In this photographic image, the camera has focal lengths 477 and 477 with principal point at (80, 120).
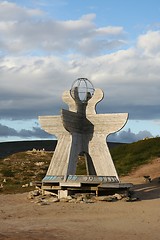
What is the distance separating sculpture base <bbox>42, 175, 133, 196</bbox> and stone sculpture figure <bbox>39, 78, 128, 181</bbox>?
0.54 metres

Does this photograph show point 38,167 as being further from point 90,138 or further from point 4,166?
point 90,138

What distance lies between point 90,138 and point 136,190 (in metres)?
4.10

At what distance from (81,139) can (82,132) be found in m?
0.42

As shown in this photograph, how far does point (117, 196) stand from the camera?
78.6ft

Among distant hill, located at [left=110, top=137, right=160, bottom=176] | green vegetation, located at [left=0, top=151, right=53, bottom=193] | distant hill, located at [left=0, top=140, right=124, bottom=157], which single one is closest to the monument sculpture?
green vegetation, located at [left=0, top=151, right=53, bottom=193]

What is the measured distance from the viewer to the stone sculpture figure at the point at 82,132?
85.5ft

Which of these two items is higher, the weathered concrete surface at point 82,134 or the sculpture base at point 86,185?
the weathered concrete surface at point 82,134

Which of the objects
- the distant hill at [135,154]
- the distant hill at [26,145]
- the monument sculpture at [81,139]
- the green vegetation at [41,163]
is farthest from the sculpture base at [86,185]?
the distant hill at [26,145]

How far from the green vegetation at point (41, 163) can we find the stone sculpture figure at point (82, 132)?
19.8 ft

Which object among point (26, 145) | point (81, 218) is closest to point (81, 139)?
point (81, 218)

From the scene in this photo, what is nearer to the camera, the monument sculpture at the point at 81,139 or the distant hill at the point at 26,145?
the monument sculpture at the point at 81,139

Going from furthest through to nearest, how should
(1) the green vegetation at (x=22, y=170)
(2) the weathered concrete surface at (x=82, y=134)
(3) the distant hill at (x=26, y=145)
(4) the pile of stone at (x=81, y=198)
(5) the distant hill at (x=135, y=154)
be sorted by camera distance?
(3) the distant hill at (x=26, y=145) → (5) the distant hill at (x=135, y=154) → (1) the green vegetation at (x=22, y=170) → (2) the weathered concrete surface at (x=82, y=134) → (4) the pile of stone at (x=81, y=198)

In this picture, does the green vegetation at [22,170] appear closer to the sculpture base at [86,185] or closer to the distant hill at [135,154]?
the sculpture base at [86,185]

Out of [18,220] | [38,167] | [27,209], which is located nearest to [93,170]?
[27,209]
